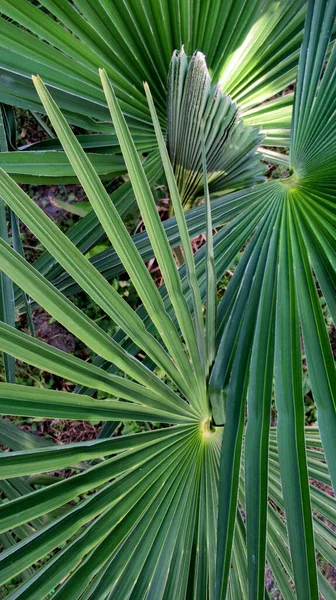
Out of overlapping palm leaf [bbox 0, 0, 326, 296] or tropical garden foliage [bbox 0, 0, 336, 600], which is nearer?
tropical garden foliage [bbox 0, 0, 336, 600]

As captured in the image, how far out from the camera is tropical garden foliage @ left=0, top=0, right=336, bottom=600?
59 centimetres

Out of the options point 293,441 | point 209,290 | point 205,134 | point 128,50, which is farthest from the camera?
point 128,50

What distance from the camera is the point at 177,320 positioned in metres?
0.74

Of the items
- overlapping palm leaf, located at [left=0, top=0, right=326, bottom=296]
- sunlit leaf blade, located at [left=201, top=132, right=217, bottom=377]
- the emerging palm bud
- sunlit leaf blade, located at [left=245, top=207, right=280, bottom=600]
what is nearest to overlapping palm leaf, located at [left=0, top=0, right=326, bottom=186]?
overlapping palm leaf, located at [left=0, top=0, right=326, bottom=296]

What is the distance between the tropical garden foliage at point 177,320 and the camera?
59 cm

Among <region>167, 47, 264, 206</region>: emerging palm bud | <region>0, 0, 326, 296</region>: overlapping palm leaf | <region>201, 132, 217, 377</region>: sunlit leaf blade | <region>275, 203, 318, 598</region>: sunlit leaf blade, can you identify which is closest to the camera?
<region>275, 203, 318, 598</region>: sunlit leaf blade

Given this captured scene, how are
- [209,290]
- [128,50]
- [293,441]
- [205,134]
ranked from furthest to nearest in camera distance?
[128,50] → [205,134] → [209,290] → [293,441]

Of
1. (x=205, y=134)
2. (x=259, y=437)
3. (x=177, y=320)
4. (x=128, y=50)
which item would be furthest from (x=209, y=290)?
(x=128, y=50)

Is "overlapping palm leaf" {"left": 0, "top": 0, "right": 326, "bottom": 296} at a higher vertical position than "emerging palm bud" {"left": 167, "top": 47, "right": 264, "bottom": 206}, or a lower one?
higher

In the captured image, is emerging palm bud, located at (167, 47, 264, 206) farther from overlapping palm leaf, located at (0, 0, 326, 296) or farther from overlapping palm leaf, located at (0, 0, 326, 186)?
overlapping palm leaf, located at (0, 0, 326, 186)

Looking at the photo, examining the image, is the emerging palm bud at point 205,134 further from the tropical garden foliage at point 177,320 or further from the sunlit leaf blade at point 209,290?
the sunlit leaf blade at point 209,290

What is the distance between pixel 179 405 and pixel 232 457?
12 centimetres

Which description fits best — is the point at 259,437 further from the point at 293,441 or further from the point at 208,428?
the point at 208,428

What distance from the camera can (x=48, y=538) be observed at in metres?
0.59
